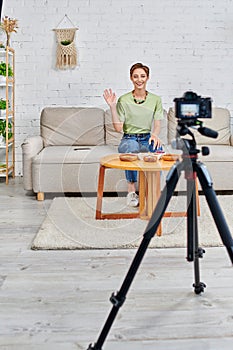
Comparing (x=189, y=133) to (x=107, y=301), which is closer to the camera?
(x=189, y=133)

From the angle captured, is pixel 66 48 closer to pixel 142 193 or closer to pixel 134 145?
pixel 134 145

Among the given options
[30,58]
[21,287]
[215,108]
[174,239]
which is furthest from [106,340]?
[30,58]

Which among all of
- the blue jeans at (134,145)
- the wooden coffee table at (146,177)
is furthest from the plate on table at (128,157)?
the blue jeans at (134,145)

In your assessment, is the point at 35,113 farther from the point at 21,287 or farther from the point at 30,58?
the point at 21,287

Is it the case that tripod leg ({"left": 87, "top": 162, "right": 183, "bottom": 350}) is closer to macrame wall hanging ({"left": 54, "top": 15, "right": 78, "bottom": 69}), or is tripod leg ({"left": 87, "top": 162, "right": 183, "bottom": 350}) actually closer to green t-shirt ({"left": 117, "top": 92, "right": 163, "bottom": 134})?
green t-shirt ({"left": 117, "top": 92, "right": 163, "bottom": 134})

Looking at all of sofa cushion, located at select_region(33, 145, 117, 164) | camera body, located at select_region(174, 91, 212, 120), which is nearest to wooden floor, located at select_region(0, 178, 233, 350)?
camera body, located at select_region(174, 91, 212, 120)

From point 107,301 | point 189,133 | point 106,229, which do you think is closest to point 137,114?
point 106,229

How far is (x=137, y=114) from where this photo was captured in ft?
12.2

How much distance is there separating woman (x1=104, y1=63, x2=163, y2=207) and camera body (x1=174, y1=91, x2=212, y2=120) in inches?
71.3

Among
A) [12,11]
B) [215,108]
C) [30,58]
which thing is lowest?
[215,108]

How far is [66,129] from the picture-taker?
5012 millimetres

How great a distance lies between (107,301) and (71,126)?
9.36 feet

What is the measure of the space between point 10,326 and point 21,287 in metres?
0.41

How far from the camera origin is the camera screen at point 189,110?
5.93ft
